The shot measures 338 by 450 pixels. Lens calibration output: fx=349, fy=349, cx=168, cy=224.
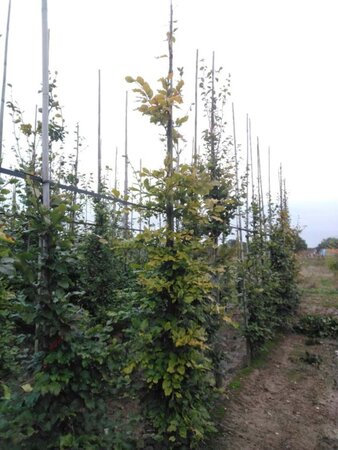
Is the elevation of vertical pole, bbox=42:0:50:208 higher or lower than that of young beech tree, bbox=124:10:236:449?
higher

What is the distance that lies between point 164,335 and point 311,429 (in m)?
2.38

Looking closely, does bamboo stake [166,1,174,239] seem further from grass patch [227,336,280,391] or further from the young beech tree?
grass patch [227,336,280,391]

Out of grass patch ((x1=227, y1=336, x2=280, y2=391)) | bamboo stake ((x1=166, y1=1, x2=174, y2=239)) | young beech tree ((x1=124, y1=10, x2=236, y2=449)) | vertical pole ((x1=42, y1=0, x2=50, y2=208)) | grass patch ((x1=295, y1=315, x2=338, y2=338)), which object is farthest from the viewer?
grass patch ((x1=295, y1=315, x2=338, y2=338))

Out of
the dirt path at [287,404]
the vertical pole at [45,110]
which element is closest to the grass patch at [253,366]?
the dirt path at [287,404]

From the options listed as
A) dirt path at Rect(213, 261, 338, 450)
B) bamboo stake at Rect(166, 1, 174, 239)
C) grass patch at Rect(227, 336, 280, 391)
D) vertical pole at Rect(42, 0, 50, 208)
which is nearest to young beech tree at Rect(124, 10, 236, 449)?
bamboo stake at Rect(166, 1, 174, 239)

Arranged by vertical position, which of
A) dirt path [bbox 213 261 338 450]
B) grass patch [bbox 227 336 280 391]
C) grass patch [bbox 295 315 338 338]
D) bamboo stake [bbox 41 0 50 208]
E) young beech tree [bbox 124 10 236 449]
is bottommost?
dirt path [bbox 213 261 338 450]

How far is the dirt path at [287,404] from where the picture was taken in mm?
3670

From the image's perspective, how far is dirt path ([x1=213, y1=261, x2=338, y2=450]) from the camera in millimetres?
3670

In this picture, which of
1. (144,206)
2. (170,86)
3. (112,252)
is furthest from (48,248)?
(112,252)

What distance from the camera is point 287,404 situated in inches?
179

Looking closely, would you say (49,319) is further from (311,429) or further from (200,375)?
(311,429)

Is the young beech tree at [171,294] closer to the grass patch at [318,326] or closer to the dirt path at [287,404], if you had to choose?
the dirt path at [287,404]

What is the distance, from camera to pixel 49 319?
6.95ft

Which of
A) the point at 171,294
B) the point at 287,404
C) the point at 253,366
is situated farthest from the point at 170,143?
the point at 253,366
